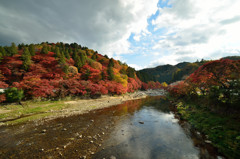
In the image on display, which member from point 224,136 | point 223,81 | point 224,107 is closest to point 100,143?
point 224,136

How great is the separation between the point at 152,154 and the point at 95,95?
83.3 ft

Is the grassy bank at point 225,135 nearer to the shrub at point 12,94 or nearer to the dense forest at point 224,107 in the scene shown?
the dense forest at point 224,107

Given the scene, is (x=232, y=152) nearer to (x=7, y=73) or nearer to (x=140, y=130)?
(x=140, y=130)

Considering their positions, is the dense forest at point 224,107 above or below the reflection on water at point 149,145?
above

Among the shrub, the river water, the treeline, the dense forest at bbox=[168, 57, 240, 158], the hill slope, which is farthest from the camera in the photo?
the hill slope

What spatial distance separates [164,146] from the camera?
7191mm

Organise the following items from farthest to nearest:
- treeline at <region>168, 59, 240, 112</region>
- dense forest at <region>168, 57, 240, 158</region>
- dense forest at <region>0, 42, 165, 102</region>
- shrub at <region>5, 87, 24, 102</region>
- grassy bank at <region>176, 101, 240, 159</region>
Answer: dense forest at <region>0, 42, 165, 102</region> → shrub at <region>5, 87, 24, 102</region> → treeline at <region>168, 59, 240, 112</region> → dense forest at <region>168, 57, 240, 158</region> → grassy bank at <region>176, 101, 240, 159</region>

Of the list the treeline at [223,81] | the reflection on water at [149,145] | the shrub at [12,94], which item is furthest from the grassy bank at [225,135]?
the shrub at [12,94]

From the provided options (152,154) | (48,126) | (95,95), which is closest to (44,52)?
(95,95)

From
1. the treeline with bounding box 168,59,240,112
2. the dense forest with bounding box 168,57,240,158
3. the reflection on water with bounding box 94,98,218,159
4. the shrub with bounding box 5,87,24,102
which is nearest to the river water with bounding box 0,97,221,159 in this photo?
the reflection on water with bounding box 94,98,218,159

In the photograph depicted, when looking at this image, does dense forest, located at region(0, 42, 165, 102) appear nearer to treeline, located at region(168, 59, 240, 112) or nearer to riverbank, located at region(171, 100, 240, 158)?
treeline, located at region(168, 59, 240, 112)

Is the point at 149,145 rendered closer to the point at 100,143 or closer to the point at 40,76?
the point at 100,143

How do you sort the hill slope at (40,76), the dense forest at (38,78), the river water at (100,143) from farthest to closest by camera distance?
the hill slope at (40,76) < the dense forest at (38,78) < the river water at (100,143)

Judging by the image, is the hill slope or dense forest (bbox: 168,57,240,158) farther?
the hill slope
